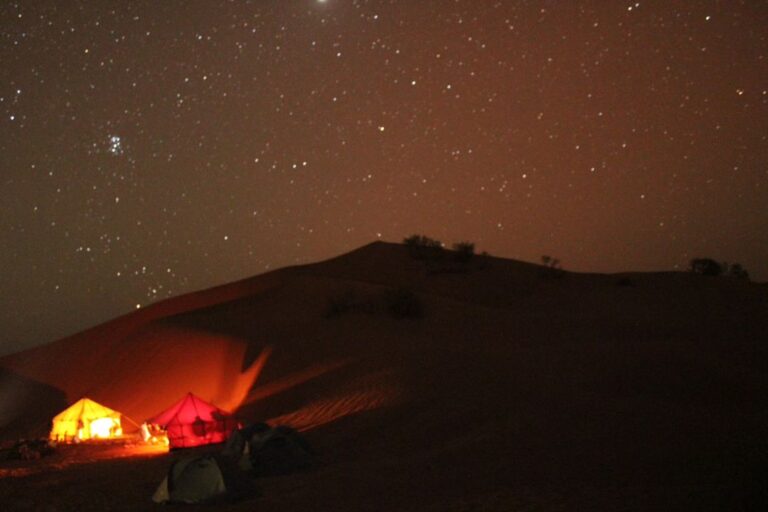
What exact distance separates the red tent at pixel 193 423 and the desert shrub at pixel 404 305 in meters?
13.4

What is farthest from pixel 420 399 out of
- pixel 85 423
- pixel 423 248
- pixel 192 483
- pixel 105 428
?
pixel 423 248

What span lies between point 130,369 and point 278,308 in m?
7.51

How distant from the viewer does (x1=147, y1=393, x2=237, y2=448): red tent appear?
72.3 feet

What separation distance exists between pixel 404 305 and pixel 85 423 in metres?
13.8

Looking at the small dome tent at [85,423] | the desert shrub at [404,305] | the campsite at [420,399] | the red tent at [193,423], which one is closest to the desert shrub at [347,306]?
the campsite at [420,399]

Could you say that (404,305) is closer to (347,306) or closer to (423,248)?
(347,306)

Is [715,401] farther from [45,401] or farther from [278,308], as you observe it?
[45,401]

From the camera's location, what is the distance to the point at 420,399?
21.1 m

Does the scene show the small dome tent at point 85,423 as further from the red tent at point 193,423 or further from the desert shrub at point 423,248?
the desert shrub at point 423,248

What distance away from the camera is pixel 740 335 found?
2944cm

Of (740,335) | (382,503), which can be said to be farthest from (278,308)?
(382,503)

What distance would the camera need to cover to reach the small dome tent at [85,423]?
27766 mm

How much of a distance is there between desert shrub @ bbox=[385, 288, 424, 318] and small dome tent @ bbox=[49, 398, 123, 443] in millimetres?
12395

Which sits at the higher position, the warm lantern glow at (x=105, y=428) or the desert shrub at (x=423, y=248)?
the desert shrub at (x=423, y=248)
